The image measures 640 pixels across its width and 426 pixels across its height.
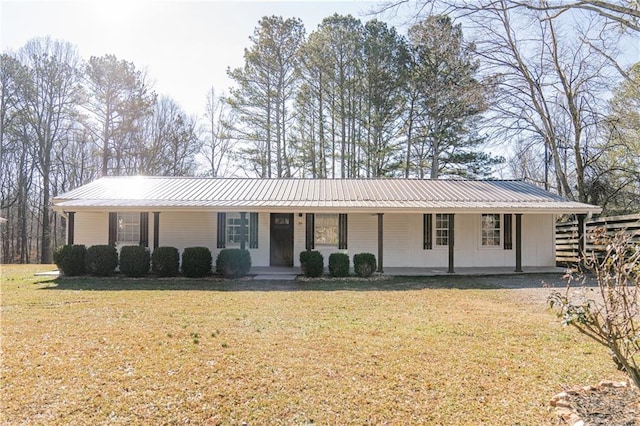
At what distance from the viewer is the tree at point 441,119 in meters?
19.4

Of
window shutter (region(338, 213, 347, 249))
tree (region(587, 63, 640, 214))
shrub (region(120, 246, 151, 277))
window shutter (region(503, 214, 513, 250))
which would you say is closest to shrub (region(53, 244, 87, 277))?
shrub (region(120, 246, 151, 277))

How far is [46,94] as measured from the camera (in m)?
21.4

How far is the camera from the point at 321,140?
74.4 ft

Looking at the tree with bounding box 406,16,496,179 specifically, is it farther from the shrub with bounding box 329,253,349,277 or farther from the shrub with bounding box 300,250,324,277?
the shrub with bounding box 300,250,324,277

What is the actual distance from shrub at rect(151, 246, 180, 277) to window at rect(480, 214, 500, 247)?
10.5 m

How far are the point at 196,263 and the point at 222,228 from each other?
2.22 m

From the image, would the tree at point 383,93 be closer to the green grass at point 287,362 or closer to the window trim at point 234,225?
the window trim at point 234,225

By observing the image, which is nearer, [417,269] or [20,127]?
[417,269]

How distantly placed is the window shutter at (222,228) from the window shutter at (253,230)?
902mm

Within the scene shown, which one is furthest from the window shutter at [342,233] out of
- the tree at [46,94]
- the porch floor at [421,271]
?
the tree at [46,94]

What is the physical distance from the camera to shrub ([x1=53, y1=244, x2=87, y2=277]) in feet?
37.2

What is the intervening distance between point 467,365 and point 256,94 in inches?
791

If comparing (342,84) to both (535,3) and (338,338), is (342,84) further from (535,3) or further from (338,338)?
(338,338)

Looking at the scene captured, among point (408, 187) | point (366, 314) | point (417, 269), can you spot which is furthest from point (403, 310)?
point (408, 187)
